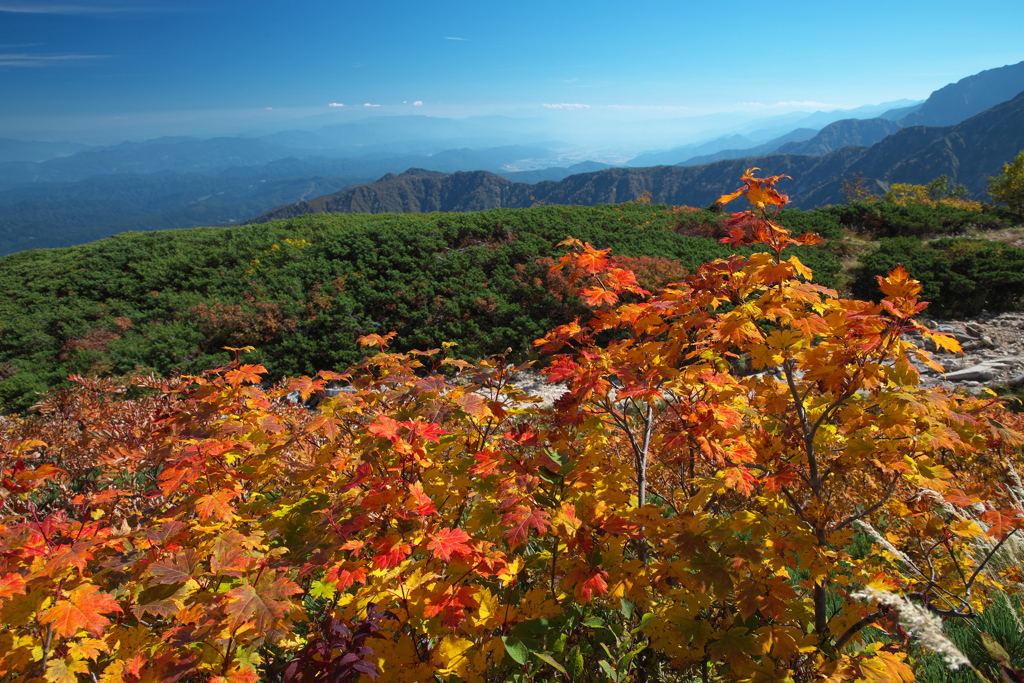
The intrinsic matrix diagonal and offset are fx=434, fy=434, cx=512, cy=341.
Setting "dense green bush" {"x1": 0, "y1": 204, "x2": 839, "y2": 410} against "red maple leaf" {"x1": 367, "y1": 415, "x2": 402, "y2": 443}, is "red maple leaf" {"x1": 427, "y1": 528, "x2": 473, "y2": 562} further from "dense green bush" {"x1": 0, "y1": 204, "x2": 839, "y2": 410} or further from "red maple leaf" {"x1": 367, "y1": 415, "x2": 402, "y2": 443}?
"dense green bush" {"x1": 0, "y1": 204, "x2": 839, "y2": 410}

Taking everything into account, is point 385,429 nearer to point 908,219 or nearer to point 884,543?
point 884,543

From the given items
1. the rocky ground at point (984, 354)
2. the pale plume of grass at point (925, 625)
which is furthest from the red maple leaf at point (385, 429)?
the rocky ground at point (984, 354)

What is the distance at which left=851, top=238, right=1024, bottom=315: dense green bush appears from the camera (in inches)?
367

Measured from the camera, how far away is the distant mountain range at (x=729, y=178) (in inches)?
4862

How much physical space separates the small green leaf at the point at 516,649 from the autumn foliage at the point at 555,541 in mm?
11

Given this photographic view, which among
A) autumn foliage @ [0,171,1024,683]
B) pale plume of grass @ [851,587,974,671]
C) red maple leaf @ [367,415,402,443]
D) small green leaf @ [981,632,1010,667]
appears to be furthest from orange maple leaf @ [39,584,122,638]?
small green leaf @ [981,632,1010,667]

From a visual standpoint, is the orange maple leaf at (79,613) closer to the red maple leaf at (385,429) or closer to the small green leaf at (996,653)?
the red maple leaf at (385,429)

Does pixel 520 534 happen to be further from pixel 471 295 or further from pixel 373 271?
pixel 373 271

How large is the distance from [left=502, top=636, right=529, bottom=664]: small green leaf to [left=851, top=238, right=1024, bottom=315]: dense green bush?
9892 mm

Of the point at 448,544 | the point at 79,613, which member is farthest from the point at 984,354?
the point at 79,613

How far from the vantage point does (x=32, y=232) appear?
638 ft

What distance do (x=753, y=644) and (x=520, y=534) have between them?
0.89 meters

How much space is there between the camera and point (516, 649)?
4.84 ft

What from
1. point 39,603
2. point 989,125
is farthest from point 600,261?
point 989,125
